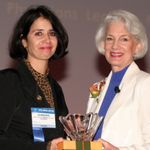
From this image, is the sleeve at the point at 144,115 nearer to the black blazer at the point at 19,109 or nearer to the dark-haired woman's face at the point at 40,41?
the black blazer at the point at 19,109

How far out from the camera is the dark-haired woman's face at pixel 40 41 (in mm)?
2881

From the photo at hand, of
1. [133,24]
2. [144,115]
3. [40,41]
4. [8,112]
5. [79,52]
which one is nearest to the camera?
[144,115]

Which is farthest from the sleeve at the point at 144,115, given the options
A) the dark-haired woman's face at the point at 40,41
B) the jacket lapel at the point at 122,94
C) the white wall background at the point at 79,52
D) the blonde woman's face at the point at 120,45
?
the white wall background at the point at 79,52

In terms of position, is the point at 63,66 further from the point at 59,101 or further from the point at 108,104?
the point at 108,104

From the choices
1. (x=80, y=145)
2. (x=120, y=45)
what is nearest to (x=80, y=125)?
(x=80, y=145)

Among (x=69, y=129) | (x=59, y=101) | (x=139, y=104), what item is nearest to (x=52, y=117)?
(x=59, y=101)

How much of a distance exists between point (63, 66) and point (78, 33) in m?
0.38

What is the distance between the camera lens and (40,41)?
9.45ft

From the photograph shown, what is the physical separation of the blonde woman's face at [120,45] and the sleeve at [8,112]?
0.65 metres

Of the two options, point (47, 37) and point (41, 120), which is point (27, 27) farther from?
point (41, 120)

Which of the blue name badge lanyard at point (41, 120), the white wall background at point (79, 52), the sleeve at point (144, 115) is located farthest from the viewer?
the white wall background at point (79, 52)

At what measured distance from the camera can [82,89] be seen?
441 centimetres

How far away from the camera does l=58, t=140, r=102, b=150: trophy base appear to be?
2262mm

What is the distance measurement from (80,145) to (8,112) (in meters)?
0.56
